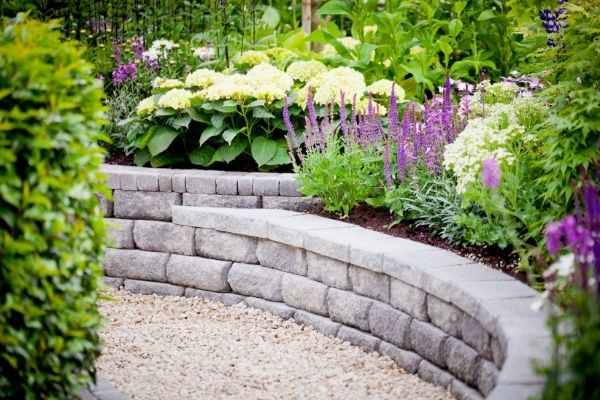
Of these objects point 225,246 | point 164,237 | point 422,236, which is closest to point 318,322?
point 422,236

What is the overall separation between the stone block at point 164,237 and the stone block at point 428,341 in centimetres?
189

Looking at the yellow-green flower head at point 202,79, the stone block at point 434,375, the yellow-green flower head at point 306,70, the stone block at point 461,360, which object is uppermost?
the yellow-green flower head at point 306,70

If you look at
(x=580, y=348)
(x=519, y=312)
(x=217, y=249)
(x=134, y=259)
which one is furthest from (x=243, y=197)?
(x=580, y=348)

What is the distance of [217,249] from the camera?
577 cm

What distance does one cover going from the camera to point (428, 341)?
4328mm

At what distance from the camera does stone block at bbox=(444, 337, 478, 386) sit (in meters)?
3.97

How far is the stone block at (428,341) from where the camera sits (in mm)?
4246

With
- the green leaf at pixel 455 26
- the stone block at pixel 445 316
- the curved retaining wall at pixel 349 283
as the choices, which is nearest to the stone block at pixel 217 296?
the curved retaining wall at pixel 349 283

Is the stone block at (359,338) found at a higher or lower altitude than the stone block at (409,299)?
lower

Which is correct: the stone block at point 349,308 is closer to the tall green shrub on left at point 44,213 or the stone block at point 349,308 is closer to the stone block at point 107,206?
the tall green shrub on left at point 44,213

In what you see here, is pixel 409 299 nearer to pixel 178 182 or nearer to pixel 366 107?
pixel 366 107

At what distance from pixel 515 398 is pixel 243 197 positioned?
3.16m

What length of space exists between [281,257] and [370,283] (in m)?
Result: 0.78

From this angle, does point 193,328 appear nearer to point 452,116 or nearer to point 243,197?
point 243,197
